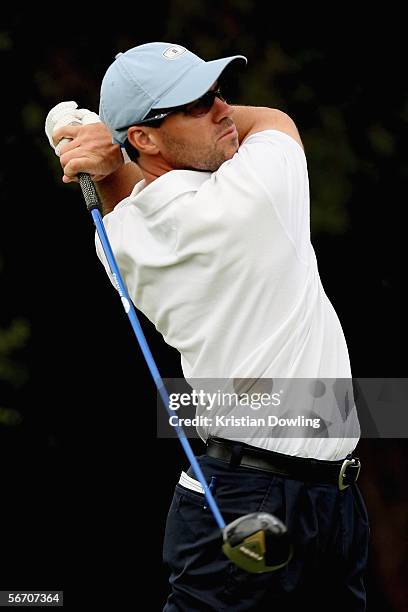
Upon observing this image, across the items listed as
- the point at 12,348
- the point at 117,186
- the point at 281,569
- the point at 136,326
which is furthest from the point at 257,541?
the point at 12,348

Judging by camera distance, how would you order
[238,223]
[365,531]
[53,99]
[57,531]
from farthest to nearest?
[57,531]
[53,99]
[365,531]
[238,223]

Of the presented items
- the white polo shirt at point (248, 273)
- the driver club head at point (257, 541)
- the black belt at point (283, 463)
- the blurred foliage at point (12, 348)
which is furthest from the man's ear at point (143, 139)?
the blurred foliage at point (12, 348)

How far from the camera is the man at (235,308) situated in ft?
9.54

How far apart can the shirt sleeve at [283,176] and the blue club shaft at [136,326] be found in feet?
1.35

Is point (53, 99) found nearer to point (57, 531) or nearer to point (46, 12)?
point (46, 12)

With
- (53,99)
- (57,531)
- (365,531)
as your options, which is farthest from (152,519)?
(365,531)

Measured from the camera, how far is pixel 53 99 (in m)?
5.12

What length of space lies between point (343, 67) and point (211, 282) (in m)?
2.56

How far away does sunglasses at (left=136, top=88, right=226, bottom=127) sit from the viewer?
3.06 meters

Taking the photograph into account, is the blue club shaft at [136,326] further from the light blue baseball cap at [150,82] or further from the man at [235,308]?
the light blue baseball cap at [150,82]

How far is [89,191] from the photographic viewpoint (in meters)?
3.22

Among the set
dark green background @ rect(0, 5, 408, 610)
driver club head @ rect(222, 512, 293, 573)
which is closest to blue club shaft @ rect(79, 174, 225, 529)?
driver club head @ rect(222, 512, 293, 573)

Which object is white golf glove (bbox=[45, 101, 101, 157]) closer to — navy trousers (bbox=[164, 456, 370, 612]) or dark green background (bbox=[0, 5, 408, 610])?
navy trousers (bbox=[164, 456, 370, 612])

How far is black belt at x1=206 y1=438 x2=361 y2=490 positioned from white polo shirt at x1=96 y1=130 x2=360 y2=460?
2 centimetres
